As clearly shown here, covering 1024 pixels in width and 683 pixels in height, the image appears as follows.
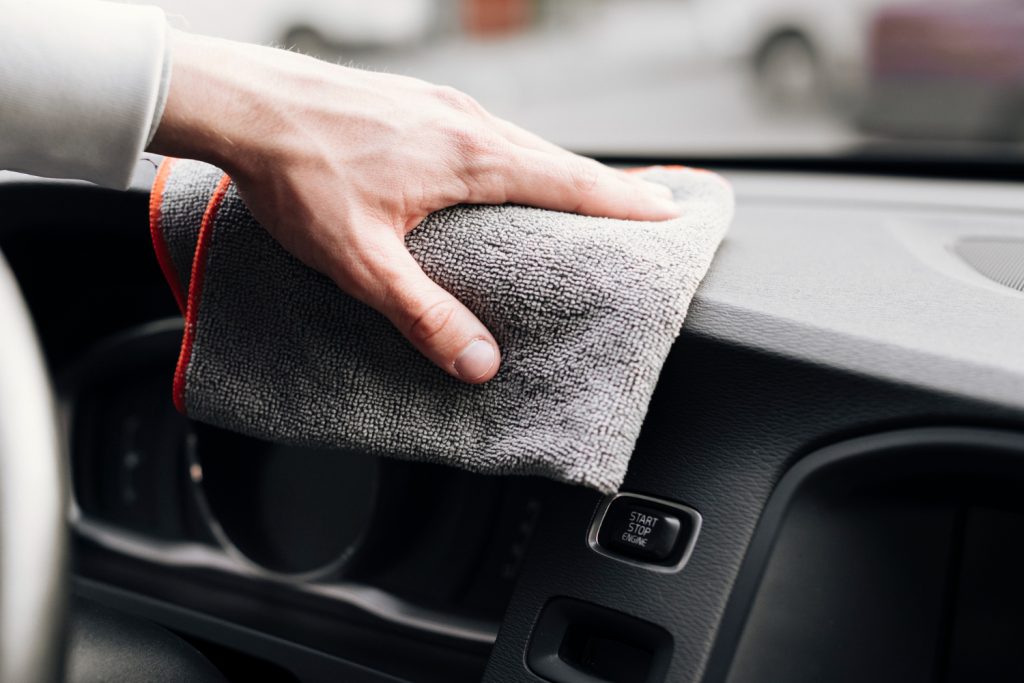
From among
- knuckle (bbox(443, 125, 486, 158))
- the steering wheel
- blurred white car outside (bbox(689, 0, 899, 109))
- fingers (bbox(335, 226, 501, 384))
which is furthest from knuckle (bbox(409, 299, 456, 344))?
blurred white car outside (bbox(689, 0, 899, 109))

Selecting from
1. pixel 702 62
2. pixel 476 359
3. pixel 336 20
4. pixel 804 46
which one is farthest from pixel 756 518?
pixel 702 62

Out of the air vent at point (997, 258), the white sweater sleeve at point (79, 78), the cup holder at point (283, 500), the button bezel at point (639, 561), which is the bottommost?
the cup holder at point (283, 500)

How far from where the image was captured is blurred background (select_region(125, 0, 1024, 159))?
1.45 meters

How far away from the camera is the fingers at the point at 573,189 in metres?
0.64

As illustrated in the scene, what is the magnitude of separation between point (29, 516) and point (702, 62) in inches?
220

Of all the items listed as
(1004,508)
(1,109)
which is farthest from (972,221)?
(1,109)

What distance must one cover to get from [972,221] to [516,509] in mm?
513

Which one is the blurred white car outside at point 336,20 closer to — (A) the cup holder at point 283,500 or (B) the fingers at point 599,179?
(A) the cup holder at point 283,500

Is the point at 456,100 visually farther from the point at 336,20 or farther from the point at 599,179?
the point at 336,20

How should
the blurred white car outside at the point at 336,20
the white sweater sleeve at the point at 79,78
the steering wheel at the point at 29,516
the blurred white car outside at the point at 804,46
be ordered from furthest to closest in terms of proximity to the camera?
the blurred white car outside at the point at 804,46 → the blurred white car outside at the point at 336,20 → the white sweater sleeve at the point at 79,78 → the steering wheel at the point at 29,516

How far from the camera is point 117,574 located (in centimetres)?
103

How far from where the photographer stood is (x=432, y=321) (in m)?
0.59

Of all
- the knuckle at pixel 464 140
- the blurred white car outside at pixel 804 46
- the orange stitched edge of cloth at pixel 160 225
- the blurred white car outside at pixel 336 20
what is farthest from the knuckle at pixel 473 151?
the blurred white car outside at pixel 804 46

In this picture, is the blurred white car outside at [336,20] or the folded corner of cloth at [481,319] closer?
the folded corner of cloth at [481,319]
